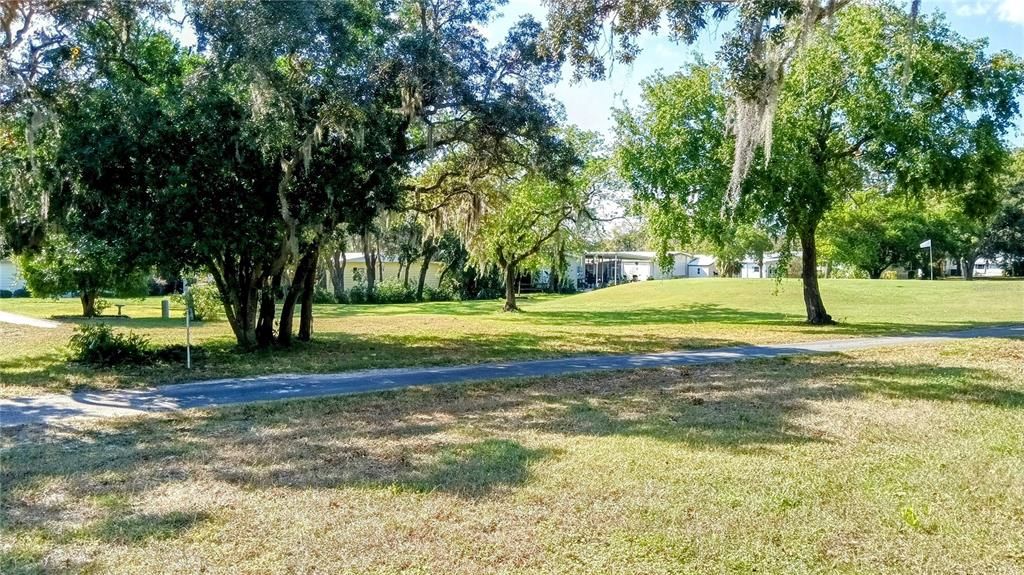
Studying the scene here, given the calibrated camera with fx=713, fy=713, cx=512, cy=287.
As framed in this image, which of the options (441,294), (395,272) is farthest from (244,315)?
(395,272)

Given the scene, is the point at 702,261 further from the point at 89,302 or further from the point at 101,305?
the point at 101,305

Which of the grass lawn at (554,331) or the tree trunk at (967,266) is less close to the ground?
the tree trunk at (967,266)

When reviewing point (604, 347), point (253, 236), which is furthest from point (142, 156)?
point (604, 347)

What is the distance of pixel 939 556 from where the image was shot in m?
4.03

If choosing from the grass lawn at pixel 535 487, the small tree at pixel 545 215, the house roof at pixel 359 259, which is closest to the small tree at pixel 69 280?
the small tree at pixel 545 215

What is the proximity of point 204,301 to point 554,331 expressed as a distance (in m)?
10.4

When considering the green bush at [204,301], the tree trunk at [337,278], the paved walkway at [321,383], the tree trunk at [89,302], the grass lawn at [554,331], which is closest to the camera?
the paved walkway at [321,383]

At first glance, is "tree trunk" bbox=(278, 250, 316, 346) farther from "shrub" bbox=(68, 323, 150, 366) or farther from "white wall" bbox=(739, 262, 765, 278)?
"white wall" bbox=(739, 262, 765, 278)

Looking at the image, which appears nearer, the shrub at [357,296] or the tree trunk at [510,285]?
the tree trunk at [510,285]

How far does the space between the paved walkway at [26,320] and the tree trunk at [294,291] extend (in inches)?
392

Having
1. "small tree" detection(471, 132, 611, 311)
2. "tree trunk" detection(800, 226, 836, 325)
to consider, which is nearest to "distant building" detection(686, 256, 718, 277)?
"small tree" detection(471, 132, 611, 311)

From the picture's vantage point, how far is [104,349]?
12.2 m

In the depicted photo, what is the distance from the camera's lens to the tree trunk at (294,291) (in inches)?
578

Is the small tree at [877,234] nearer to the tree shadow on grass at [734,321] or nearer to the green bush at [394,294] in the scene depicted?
the tree shadow on grass at [734,321]
